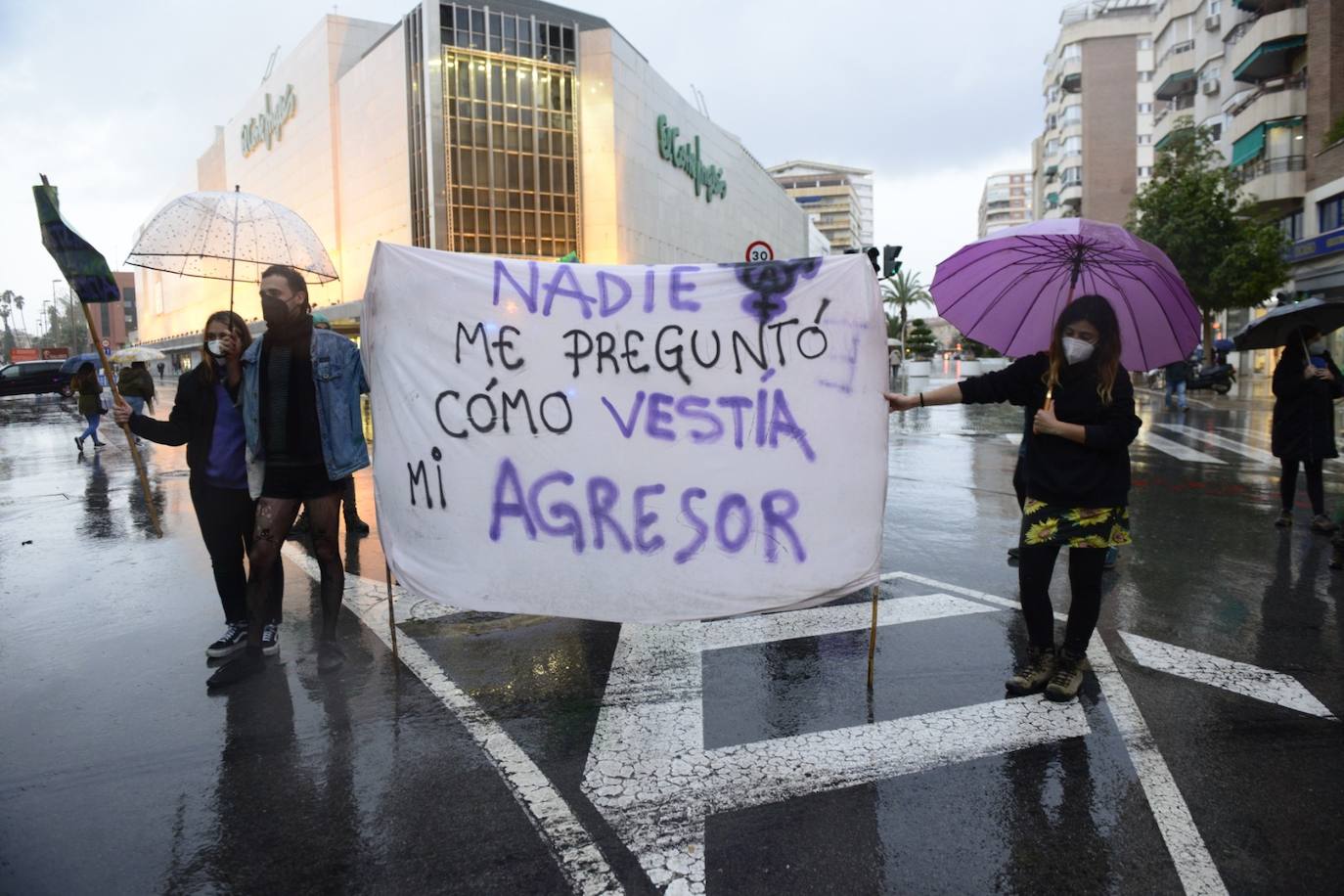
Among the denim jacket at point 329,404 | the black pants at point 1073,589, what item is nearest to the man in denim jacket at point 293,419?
the denim jacket at point 329,404

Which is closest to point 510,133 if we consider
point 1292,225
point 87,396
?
point 87,396

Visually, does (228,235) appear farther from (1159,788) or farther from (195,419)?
(1159,788)

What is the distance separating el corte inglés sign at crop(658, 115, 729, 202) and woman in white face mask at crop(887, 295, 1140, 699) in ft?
165

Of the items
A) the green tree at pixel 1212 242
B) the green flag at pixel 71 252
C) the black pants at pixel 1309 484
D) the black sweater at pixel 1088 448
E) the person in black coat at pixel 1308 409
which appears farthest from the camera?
the green tree at pixel 1212 242

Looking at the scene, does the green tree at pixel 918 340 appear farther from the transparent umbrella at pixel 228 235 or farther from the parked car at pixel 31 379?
the transparent umbrella at pixel 228 235

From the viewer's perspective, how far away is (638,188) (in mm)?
48062

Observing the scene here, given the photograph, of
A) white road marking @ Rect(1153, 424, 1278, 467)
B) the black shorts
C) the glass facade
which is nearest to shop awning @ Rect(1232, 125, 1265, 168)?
white road marking @ Rect(1153, 424, 1278, 467)

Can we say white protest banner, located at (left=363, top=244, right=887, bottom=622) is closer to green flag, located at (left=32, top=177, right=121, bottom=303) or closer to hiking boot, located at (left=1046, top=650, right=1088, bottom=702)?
hiking boot, located at (left=1046, top=650, right=1088, bottom=702)

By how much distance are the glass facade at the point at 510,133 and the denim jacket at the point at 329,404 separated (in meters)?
40.2

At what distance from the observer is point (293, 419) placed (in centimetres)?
419

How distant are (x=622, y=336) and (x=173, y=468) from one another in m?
11.2

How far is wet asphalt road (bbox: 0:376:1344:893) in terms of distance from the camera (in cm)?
268

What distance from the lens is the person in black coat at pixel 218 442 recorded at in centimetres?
441

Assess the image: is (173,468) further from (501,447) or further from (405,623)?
(501,447)
